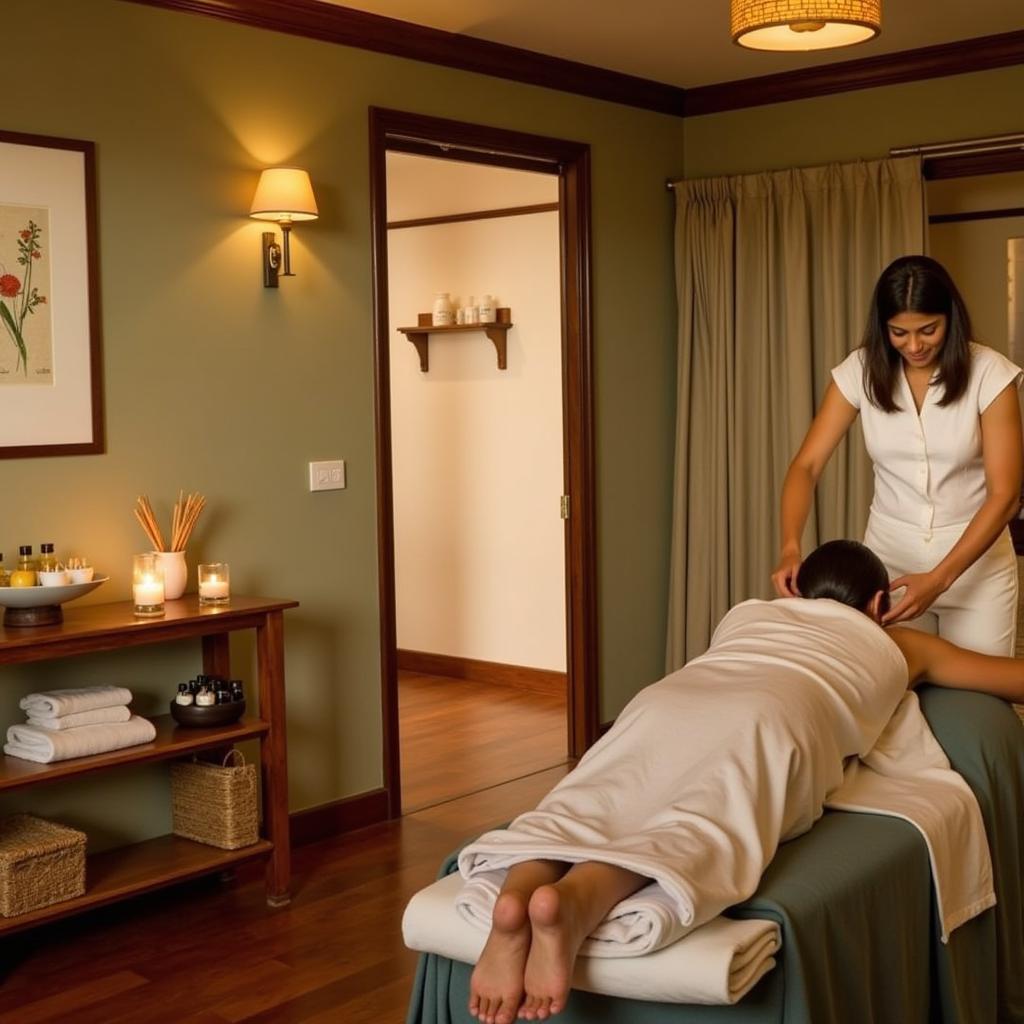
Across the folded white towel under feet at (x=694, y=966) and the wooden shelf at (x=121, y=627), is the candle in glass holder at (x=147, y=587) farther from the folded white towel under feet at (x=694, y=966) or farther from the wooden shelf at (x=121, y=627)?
the folded white towel under feet at (x=694, y=966)

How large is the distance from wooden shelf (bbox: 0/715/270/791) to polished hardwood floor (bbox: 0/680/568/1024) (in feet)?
1.48

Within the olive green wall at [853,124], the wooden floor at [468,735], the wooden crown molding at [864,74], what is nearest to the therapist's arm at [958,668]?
the wooden floor at [468,735]

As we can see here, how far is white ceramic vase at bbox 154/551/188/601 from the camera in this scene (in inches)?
142

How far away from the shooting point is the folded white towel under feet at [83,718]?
3.21m

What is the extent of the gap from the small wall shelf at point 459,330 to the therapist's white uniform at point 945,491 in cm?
292

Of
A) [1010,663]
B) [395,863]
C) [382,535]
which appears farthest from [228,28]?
[1010,663]

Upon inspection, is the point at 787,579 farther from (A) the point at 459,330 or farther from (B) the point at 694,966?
(A) the point at 459,330

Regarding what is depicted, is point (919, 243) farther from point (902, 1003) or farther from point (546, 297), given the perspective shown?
point (902, 1003)

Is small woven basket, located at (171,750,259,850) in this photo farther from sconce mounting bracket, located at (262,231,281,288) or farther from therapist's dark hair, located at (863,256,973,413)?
therapist's dark hair, located at (863,256,973,413)

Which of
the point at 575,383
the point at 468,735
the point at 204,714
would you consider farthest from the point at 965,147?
the point at 204,714

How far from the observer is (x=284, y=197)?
3.82m

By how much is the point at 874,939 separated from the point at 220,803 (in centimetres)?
184

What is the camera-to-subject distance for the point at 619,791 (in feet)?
7.62

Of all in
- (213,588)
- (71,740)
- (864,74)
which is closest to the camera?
(71,740)
